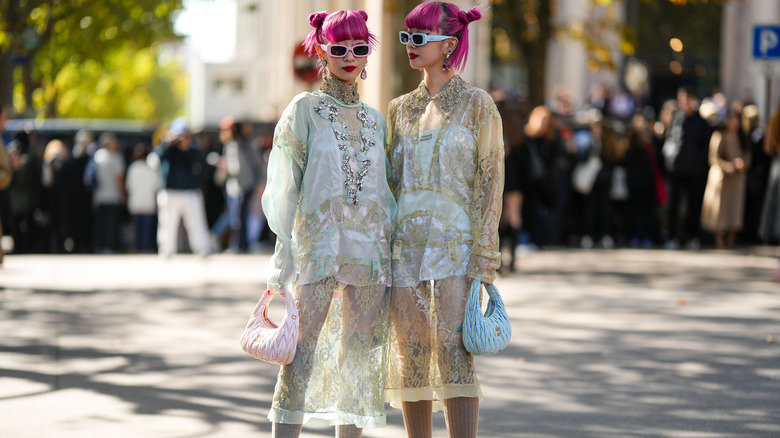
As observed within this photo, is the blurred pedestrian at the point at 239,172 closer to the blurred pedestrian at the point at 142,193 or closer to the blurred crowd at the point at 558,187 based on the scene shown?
the blurred crowd at the point at 558,187

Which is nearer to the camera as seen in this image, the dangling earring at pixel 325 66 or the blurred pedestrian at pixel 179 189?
the dangling earring at pixel 325 66

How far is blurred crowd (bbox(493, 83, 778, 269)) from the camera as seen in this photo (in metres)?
16.4

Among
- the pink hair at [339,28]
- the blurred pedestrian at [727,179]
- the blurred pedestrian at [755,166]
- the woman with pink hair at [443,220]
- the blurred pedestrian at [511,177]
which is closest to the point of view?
the pink hair at [339,28]

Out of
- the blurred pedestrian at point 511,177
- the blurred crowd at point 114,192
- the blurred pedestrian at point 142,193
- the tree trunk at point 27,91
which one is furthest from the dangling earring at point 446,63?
the tree trunk at point 27,91

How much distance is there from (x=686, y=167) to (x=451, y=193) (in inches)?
499

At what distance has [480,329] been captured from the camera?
4.76 meters

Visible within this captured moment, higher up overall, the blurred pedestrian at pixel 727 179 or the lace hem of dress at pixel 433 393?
the blurred pedestrian at pixel 727 179

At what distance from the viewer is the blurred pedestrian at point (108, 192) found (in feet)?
57.1

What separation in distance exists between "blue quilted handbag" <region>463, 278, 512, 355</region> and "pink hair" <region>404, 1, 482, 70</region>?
959mm

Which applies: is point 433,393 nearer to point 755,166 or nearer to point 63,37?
point 755,166

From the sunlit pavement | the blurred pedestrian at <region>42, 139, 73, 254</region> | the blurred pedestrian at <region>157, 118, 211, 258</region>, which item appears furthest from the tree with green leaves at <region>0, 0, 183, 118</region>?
the sunlit pavement

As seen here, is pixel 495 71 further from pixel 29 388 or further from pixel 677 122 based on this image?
pixel 29 388

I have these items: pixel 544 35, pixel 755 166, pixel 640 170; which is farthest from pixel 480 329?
pixel 544 35

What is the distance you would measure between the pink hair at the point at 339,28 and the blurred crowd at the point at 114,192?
11717 mm
